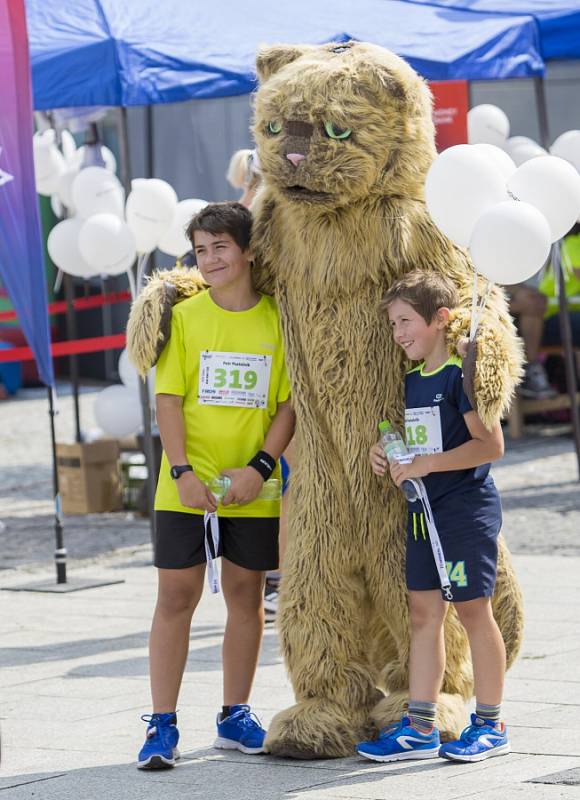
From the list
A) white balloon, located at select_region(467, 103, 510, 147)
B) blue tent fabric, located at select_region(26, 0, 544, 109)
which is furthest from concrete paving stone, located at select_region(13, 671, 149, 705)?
white balloon, located at select_region(467, 103, 510, 147)

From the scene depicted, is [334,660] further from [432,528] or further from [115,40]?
[115,40]

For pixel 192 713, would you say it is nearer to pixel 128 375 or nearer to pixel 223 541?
pixel 223 541

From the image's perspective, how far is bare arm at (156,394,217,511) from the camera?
432 cm

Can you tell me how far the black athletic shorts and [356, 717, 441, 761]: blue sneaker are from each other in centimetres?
63

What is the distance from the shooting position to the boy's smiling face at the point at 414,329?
4.25 metres

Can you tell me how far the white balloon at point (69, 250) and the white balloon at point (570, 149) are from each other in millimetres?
2733

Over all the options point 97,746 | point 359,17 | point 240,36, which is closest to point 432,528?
point 97,746

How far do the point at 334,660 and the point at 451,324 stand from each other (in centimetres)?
107

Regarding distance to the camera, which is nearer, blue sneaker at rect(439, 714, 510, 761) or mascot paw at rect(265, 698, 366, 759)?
blue sneaker at rect(439, 714, 510, 761)

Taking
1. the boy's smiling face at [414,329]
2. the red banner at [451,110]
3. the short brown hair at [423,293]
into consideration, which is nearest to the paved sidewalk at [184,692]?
the boy's smiling face at [414,329]

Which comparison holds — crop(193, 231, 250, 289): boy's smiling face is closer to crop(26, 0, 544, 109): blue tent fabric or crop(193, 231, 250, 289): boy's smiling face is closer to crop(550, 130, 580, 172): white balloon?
crop(26, 0, 544, 109): blue tent fabric

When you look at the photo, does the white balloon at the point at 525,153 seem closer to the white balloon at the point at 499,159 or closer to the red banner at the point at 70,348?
the red banner at the point at 70,348

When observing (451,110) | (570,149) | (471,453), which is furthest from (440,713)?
(451,110)

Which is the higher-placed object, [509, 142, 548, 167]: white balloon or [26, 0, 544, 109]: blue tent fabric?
[26, 0, 544, 109]: blue tent fabric
